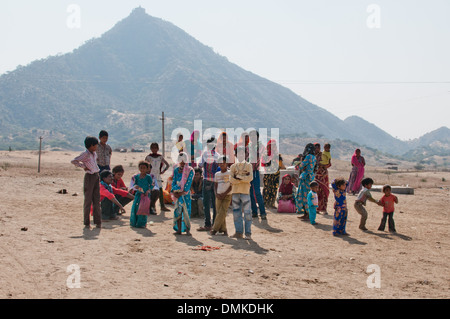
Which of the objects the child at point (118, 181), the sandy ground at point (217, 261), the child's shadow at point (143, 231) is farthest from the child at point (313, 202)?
the child at point (118, 181)

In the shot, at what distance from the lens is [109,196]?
10.4 metres

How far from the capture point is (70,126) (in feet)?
582

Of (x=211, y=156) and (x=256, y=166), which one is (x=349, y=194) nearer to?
(x=256, y=166)

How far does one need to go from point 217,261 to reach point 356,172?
1154 centimetres

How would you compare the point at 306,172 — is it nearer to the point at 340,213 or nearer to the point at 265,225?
the point at 265,225

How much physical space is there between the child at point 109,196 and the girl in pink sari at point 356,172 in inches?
355

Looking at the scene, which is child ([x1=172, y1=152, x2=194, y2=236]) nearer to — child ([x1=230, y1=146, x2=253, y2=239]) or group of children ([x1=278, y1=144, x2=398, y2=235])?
child ([x1=230, y1=146, x2=253, y2=239])

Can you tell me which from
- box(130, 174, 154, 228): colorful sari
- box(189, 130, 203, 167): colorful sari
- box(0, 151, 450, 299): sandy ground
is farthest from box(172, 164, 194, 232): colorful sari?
box(189, 130, 203, 167): colorful sari

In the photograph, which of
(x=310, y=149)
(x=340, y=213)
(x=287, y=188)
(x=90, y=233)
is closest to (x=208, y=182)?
(x=90, y=233)

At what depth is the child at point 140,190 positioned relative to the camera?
32.0 ft

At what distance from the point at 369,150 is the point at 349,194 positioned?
146312 mm

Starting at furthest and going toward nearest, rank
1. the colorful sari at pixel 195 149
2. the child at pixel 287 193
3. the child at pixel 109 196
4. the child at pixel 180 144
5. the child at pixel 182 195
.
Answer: the child at pixel 287 193, the child at pixel 180 144, the colorful sari at pixel 195 149, the child at pixel 109 196, the child at pixel 182 195

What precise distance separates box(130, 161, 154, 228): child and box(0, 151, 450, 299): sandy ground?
0.78ft

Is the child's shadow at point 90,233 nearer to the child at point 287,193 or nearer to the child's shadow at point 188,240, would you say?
the child's shadow at point 188,240
